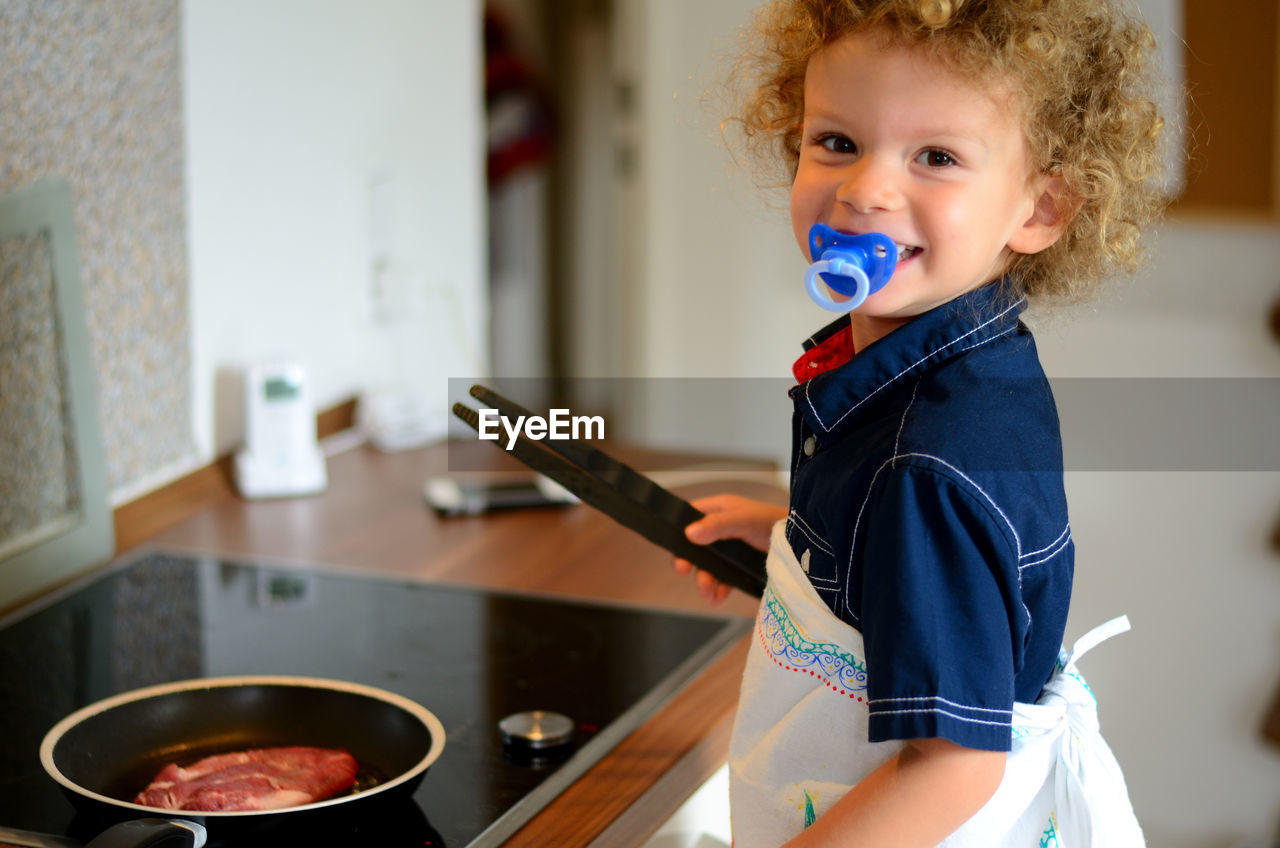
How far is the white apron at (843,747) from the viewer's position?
0.74 m

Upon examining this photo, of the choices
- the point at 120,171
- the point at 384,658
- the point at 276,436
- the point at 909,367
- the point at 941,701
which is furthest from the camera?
the point at 276,436

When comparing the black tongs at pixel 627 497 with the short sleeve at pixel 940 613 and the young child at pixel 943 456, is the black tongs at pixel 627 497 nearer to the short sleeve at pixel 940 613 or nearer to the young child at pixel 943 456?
the young child at pixel 943 456

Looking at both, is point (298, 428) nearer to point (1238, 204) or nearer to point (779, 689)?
point (779, 689)

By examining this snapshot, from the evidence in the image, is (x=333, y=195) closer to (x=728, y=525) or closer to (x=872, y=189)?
(x=728, y=525)

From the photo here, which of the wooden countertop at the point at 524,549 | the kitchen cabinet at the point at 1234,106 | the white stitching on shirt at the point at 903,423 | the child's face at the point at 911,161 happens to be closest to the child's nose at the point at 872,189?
the child's face at the point at 911,161

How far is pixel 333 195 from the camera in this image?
1.70 meters

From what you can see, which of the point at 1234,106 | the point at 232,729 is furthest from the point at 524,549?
the point at 1234,106

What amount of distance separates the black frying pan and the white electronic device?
61cm

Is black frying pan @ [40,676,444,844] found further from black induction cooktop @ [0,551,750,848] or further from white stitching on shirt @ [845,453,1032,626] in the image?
white stitching on shirt @ [845,453,1032,626]

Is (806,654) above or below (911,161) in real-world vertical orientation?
below

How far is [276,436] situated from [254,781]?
734mm

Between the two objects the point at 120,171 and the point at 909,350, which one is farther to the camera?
the point at 120,171

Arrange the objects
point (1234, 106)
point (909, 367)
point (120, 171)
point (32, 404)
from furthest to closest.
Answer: point (1234, 106), point (120, 171), point (32, 404), point (909, 367)

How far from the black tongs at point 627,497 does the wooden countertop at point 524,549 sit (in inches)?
5.0
